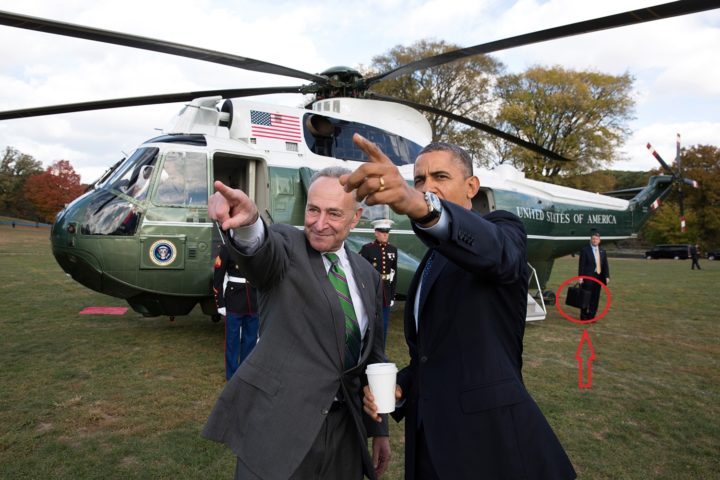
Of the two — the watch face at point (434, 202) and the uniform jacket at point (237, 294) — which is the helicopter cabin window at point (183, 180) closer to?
the uniform jacket at point (237, 294)

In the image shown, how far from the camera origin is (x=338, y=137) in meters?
8.33

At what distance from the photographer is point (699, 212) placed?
151 ft

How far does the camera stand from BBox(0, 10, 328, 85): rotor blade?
4578 mm

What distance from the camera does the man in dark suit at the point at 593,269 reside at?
33.3ft

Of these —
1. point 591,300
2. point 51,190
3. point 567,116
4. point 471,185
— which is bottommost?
point 591,300

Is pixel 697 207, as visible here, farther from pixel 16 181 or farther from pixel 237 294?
pixel 16 181

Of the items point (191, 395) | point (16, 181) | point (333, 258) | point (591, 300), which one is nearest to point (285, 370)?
point (333, 258)

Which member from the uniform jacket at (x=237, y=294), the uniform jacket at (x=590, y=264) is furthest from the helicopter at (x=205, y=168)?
the uniform jacket at (x=590, y=264)

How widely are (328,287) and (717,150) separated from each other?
2392 inches

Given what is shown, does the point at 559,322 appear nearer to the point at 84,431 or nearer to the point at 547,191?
the point at 547,191

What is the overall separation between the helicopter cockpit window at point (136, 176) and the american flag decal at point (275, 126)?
5.22ft

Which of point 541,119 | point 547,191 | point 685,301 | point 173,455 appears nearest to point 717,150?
point 541,119

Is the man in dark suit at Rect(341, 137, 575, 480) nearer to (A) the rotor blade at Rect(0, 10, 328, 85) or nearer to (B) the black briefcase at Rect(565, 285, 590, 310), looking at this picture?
(A) the rotor blade at Rect(0, 10, 328, 85)

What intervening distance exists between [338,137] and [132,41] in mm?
3726
